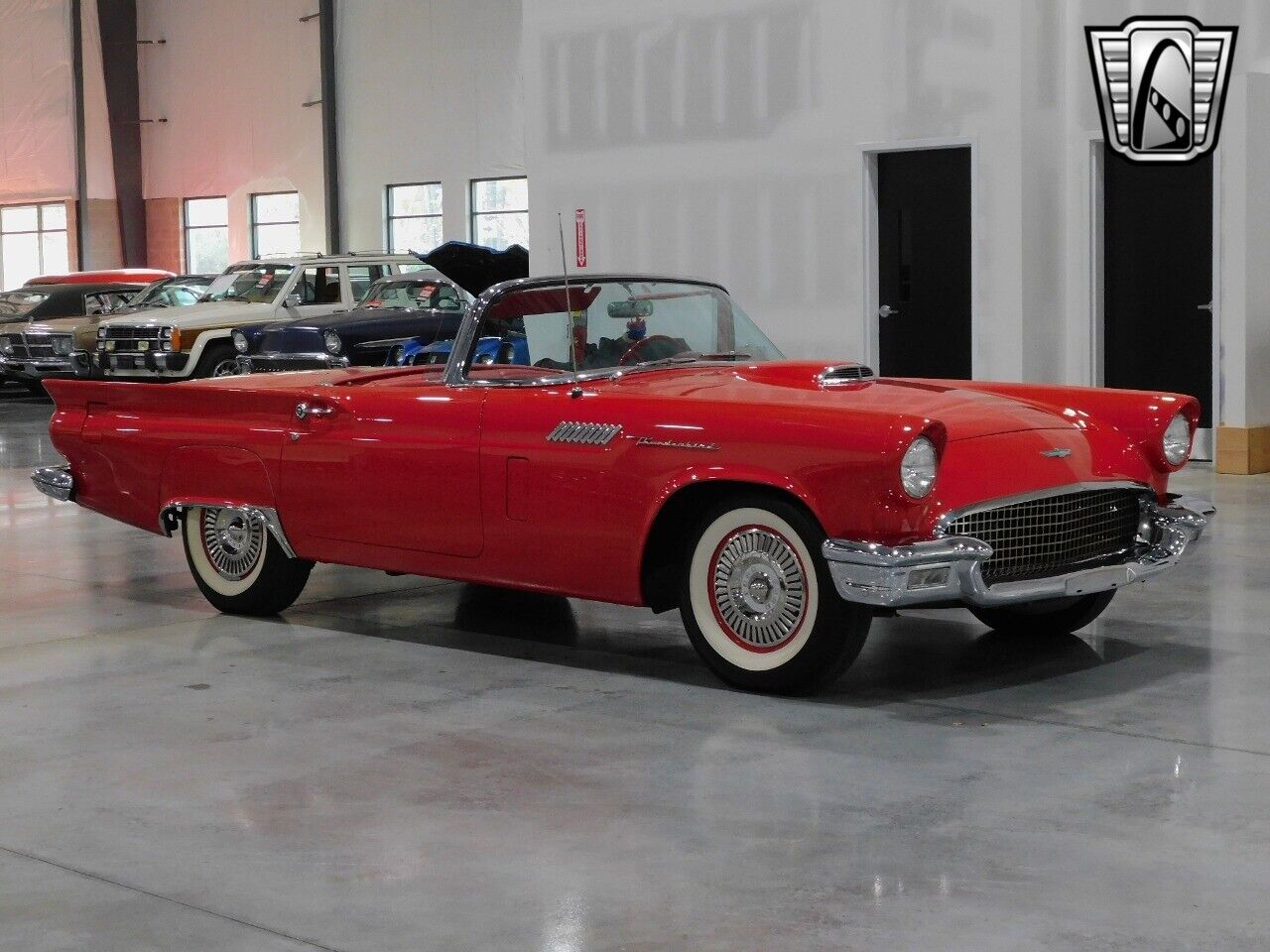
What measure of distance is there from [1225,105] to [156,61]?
2292 cm

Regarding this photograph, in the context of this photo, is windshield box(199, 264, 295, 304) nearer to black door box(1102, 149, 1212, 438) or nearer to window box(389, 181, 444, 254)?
window box(389, 181, 444, 254)

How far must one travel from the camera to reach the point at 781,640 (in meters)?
5.30

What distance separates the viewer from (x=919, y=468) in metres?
5.04

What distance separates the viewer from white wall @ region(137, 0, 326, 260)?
27797 millimetres

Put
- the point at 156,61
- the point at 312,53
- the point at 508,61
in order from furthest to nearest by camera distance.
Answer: the point at 156,61
the point at 312,53
the point at 508,61

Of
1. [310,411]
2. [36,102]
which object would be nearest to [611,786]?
[310,411]

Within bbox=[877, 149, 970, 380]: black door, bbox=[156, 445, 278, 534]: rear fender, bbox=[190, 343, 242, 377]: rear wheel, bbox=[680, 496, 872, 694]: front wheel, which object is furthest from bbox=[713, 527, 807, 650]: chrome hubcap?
bbox=[190, 343, 242, 377]: rear wheel

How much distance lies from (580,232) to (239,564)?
8.11m

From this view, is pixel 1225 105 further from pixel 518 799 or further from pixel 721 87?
pixel 518 799

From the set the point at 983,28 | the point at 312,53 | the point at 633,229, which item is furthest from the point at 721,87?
the point at 312,53

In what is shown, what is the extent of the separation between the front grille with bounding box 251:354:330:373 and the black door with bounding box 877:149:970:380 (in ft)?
18.4

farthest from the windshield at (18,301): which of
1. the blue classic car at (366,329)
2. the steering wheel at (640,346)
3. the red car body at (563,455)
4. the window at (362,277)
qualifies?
the steering wheel at (640,346)

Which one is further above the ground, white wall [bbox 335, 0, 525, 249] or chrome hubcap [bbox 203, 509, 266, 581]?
white wall [bbox 335, 0, 525, 249]

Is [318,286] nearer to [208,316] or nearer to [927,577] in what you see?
Result: [208,316]
